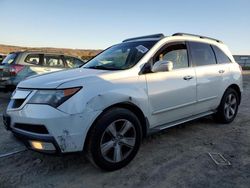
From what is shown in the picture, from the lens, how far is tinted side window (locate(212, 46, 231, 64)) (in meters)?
5.25

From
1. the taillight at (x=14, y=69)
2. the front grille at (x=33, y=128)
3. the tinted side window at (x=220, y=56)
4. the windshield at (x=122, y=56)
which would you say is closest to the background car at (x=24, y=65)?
the taillight at (x=14, y=69)

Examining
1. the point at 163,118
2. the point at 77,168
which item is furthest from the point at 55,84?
the point at 163,118

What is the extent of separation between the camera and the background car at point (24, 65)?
26.3 ft

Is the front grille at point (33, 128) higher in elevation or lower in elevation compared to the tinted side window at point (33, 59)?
lower

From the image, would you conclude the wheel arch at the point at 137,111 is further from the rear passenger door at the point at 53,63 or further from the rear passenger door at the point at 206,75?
the rear passenger door at the point at 53,63

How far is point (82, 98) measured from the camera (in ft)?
9.75

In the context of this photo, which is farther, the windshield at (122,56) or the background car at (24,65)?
the background car at (24,65)

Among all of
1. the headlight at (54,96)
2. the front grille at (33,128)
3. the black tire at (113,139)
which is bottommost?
the black tire at (113,139)

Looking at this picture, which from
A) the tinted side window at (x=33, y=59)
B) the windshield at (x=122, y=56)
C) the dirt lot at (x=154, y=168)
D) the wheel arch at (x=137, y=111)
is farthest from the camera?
the tinted side window at (x=33, y=59)

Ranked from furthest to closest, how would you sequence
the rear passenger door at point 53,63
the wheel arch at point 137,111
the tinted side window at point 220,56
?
1. the rear passenger door at point 53,63
2. the tinted side window at point 220,56
3. the wheel arch at point 137,111

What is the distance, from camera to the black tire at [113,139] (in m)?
3.08

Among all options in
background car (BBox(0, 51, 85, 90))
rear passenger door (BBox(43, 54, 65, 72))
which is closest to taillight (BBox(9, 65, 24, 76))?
background car (BBox(0, 51, 85, 90))

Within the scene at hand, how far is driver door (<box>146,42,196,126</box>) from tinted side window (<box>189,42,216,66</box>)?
0.21 metres

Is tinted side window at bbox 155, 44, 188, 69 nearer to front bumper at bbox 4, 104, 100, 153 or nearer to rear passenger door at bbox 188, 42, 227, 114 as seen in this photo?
rear passenger door at bbox 188, 42, 227, 114
